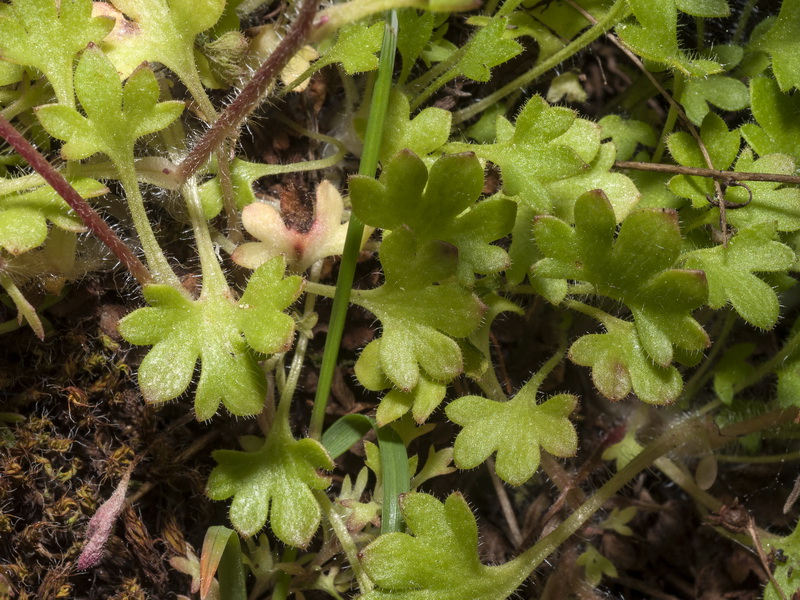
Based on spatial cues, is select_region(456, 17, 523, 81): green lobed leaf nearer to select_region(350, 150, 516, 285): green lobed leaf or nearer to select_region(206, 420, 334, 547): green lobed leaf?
select_region(350, 150, 516, 285): green lobed leaf

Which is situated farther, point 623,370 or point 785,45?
point 785,45

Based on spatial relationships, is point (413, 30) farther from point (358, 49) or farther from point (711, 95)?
point (711, 95)

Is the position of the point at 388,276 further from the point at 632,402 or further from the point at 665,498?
the point at 665,498

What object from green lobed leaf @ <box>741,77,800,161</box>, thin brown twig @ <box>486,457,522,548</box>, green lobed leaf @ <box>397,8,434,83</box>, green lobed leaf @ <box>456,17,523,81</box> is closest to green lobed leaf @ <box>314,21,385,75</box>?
green lobed leaf @ <box>397,8,434,83</box>

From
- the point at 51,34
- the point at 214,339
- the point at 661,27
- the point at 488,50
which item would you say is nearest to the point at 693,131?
the point at 661,27

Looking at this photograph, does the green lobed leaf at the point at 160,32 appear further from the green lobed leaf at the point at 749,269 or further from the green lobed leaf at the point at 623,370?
the green lobed leaf at the point at 749,269

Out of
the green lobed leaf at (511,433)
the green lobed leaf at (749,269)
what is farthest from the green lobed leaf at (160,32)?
the green lobed leaf at (749,269)

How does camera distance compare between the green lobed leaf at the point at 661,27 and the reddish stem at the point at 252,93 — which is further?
the green lobed leaf at the point at 661,27

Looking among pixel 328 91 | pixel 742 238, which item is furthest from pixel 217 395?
pixel 742 238
